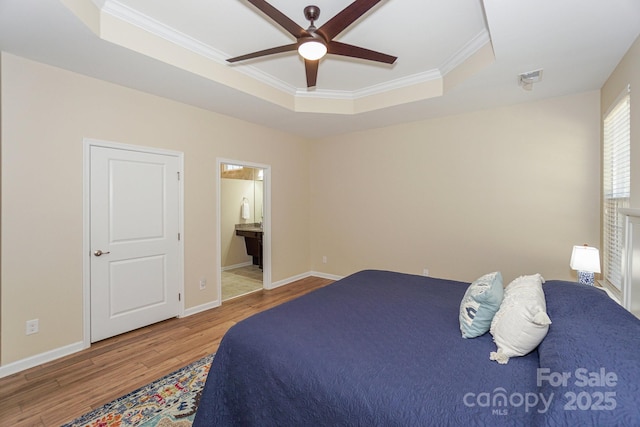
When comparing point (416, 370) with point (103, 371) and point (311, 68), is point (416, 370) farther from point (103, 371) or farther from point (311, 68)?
point (103, 371)

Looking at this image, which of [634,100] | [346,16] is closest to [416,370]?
[346,16]

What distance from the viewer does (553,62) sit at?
2521mm

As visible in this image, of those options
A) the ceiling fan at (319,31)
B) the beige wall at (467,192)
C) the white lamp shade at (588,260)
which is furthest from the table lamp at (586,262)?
the ceiling fan at (319,31)

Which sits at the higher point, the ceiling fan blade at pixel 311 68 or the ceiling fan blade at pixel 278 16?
the ceiling fan blade at pixel 311 68

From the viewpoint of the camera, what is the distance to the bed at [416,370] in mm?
941

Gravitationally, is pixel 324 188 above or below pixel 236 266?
above

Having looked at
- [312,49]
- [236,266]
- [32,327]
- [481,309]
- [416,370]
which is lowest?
[236,266]

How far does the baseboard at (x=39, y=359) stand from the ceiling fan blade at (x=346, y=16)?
346 cm

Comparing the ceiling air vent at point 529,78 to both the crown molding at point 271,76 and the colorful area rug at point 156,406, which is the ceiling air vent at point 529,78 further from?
the colorful area rug at point 156,406

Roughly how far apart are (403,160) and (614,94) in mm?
2288

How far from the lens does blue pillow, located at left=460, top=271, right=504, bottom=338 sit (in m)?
1.54

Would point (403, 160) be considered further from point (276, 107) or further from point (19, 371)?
point (19, 371)

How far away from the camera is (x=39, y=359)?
2.54 m

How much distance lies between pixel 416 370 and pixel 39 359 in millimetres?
3181
